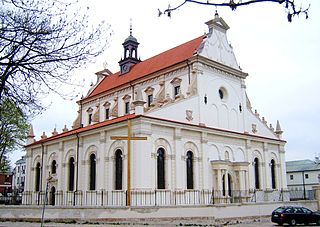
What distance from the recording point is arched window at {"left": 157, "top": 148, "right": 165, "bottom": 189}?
1068 inches

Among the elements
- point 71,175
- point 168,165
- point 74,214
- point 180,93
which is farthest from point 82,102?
point 74,214

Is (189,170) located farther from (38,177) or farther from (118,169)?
(38,177)

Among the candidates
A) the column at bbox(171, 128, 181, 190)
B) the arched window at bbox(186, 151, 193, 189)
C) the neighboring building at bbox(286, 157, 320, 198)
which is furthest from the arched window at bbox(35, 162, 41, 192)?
the neighboring building at bbox(286, 157, 320, 198)

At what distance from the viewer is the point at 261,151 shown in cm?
3644

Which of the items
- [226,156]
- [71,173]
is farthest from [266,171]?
[71,173]

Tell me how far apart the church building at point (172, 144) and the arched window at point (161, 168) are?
69 millimetres

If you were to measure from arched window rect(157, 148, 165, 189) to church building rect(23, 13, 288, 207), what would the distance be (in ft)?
0.23

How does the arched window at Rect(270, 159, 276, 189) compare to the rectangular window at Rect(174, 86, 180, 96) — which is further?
the arched window at Rect(270, 159, 276, 189)

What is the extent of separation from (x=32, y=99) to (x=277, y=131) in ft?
100

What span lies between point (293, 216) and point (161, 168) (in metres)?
9.17

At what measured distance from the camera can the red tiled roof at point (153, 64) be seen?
113ft

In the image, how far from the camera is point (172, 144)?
28.2m

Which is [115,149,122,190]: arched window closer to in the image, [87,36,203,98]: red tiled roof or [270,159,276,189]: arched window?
[87,36,203,98]: red tiled roof

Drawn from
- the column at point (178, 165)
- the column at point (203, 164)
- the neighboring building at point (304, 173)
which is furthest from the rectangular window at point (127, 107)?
the neighboring building at point (304, 173)
